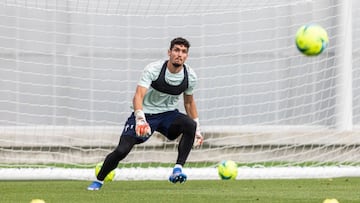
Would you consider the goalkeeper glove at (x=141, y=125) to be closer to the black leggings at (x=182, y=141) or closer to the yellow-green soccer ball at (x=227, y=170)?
the black leggings at (x=182, y=141)

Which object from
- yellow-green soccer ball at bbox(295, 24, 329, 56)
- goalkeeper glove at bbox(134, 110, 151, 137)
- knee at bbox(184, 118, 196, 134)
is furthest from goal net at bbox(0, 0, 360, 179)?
yellow-green soccer ball at bbox(295, 24, 329, 56)

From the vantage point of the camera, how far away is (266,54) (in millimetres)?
15539

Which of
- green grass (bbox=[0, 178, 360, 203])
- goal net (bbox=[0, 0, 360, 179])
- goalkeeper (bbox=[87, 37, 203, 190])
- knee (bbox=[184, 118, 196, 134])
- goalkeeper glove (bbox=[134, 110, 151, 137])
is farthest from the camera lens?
goal net (bbox=[0, 0, 360, 179])

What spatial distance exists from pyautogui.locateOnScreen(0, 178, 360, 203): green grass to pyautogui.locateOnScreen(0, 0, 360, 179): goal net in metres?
2.32

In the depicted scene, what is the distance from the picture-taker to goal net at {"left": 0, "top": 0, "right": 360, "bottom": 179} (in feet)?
49.2

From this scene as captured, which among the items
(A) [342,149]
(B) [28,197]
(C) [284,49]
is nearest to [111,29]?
(C) [284,49]

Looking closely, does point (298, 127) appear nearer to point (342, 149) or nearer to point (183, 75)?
point (342, 149)

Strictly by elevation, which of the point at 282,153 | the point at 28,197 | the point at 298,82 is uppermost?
the point at 298,82

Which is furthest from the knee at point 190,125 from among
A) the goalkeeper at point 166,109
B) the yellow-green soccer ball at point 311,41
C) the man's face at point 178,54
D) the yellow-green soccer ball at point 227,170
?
the yellow-green soccer ball at point 311,41

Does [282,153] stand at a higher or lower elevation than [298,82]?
lower

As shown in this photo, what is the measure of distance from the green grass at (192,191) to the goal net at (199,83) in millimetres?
2318

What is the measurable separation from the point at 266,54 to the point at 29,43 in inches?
125

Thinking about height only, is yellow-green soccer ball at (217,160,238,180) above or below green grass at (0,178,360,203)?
above

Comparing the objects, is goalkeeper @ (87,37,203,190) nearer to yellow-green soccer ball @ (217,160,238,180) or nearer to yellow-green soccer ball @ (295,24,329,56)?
yellow-green soccer ball @ (217,160,238,180)
